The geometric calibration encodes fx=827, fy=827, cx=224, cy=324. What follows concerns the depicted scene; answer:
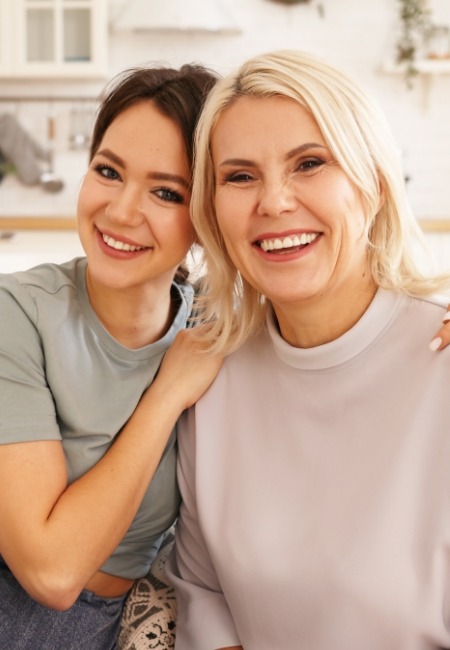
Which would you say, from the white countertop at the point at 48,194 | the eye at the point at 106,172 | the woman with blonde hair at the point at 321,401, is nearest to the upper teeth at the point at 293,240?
the woman with blonde hair at the point at 321,401

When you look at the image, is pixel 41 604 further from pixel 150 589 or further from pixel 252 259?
pixel 252 259

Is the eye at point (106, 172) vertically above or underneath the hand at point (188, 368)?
above

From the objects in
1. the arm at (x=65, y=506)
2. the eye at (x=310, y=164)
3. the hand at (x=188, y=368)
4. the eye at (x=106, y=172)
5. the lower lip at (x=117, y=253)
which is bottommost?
the arm at (x=65, y=506)

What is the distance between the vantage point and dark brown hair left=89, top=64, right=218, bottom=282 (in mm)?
1474

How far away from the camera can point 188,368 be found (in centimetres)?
148

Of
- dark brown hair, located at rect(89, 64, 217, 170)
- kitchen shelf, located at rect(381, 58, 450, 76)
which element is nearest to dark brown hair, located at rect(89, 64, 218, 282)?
dark brown hair, located at rect(89, 64, 217, 170)

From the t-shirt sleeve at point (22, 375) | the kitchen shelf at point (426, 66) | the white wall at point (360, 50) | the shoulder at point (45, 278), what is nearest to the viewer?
the t-shirt sleeve at point (22, 375)

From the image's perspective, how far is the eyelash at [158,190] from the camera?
4.83 feet

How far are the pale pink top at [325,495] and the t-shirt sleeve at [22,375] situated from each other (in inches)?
11.1

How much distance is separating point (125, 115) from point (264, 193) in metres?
0.36

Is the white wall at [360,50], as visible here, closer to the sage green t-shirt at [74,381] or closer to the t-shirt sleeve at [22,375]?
the sage green t-shirt at [74,381]

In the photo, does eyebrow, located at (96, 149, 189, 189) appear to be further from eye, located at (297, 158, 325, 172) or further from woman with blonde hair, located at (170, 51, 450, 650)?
eye, located at (297, 158, 325, 172)

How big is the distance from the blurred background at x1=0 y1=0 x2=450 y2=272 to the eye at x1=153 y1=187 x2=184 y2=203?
2816 millimetres

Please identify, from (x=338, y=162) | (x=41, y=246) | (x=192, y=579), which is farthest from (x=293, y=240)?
A: (x=41, y=246)
